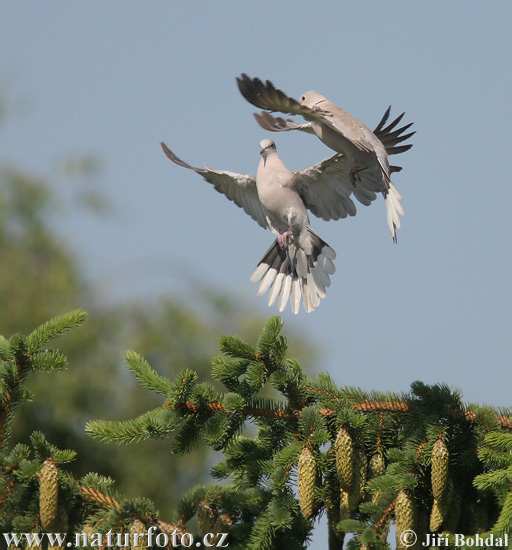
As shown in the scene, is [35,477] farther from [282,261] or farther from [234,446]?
[282,261]

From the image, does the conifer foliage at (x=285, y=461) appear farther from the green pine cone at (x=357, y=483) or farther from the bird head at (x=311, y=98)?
the bird head at (x=311, y=98)

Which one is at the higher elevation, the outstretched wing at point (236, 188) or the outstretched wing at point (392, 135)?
the outstretched wing at point (392, 135)

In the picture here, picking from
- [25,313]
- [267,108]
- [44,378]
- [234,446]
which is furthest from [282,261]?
[25,313]

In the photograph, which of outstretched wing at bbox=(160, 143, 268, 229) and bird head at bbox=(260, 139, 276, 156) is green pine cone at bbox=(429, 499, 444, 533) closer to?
bird head at bbox=(260, 139, 276, 156)

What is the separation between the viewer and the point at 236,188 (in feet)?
18.3

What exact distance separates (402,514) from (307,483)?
1.12ft

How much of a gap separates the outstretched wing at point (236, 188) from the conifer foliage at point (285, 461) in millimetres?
2264

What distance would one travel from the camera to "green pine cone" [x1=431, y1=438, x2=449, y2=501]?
9.30 feet

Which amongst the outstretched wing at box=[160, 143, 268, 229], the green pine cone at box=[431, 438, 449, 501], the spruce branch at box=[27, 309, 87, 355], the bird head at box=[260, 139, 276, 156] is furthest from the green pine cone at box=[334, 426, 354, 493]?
the outstretched wing at box=[160, 143, 268, 229]

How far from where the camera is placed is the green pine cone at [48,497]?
112 inches

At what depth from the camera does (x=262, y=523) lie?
113 inches

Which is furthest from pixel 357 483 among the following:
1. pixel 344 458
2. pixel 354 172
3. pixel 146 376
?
pixel 354 172

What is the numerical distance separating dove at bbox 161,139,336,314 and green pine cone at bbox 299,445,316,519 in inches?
90.1

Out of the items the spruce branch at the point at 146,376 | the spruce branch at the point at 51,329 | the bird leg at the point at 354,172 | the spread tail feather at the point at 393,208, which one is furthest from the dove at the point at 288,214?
the spruce branch at the point at 51,329
